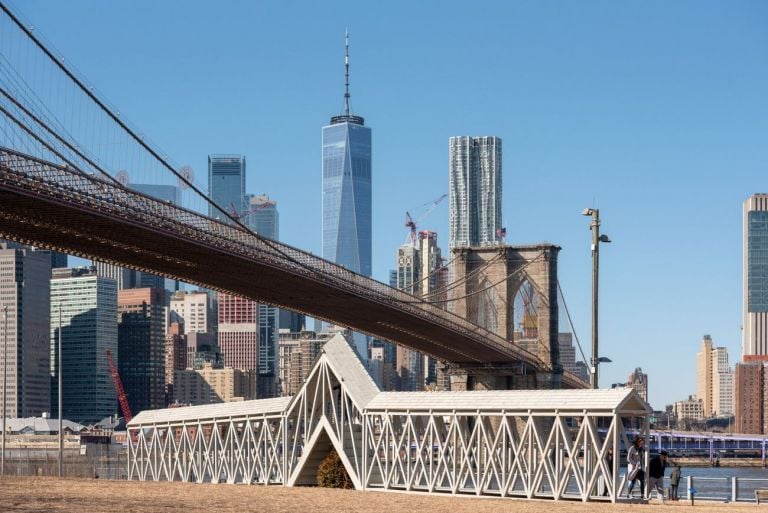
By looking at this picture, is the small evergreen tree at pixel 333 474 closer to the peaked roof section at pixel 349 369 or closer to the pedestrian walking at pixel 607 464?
the peaked roof section at pixel 349 369

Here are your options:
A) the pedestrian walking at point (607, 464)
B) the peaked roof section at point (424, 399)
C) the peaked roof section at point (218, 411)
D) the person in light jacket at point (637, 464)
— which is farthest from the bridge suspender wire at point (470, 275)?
the person in light jacket at point (637, 464)

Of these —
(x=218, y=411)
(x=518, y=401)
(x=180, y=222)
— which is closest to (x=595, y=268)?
(x=518, y=401)

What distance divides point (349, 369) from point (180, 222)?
15.0 meters

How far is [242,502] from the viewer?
34.5m

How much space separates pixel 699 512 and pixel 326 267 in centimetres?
4130

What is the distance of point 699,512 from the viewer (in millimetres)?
33031

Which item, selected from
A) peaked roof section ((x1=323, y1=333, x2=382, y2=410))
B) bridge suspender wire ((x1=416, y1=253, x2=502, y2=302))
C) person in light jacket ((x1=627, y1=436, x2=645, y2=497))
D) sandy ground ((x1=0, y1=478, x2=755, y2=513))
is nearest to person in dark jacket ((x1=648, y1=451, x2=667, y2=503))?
person in light jacket ((x1=627, y1=436, x2=645, y2=497))

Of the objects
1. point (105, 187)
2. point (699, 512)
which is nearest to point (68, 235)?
point (105, 187)

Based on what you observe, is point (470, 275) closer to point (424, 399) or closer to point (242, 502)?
point (424, 399)

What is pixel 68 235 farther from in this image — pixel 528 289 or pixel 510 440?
pixel 528 289

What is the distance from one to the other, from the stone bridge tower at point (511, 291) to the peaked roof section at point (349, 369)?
172ft

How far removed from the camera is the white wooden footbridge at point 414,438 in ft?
126

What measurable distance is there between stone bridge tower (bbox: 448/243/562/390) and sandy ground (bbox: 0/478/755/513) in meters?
59.1

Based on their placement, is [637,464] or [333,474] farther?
Answer: [333,474]
